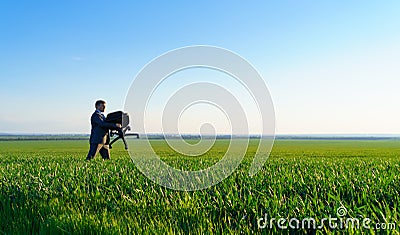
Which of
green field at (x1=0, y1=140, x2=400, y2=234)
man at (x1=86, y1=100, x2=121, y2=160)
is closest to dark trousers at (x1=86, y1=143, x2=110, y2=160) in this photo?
man at (x1=86, y1=100, x2=121, y2=160)

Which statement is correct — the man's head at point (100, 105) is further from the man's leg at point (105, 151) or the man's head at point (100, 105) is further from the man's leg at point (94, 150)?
the man's leg at point (105, 151)

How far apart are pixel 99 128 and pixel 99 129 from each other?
0.13ft

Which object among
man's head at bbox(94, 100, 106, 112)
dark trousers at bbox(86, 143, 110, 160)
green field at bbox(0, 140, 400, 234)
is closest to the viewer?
green field at bbox(0, 140, 400, 234)

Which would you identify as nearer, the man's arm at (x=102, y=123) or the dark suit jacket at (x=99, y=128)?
the man's arm at (x=102, y=123)

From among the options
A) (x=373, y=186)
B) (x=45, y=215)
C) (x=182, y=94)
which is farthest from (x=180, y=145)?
(x=373, y=186)

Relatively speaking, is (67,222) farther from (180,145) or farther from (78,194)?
(180,145)

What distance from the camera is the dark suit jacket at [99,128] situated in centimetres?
1222

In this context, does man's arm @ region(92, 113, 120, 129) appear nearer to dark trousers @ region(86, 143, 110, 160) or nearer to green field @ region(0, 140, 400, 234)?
dark trousers @ region(86, 143, 110, 160)

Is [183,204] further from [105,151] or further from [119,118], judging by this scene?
[105,151]

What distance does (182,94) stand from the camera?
581 cm

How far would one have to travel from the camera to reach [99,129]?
1267 cm

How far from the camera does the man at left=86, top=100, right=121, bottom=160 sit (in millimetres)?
12266

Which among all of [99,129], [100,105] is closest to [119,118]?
[100,105]

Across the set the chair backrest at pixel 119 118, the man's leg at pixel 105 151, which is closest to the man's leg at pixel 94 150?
the man's leg at pixel 105 151
